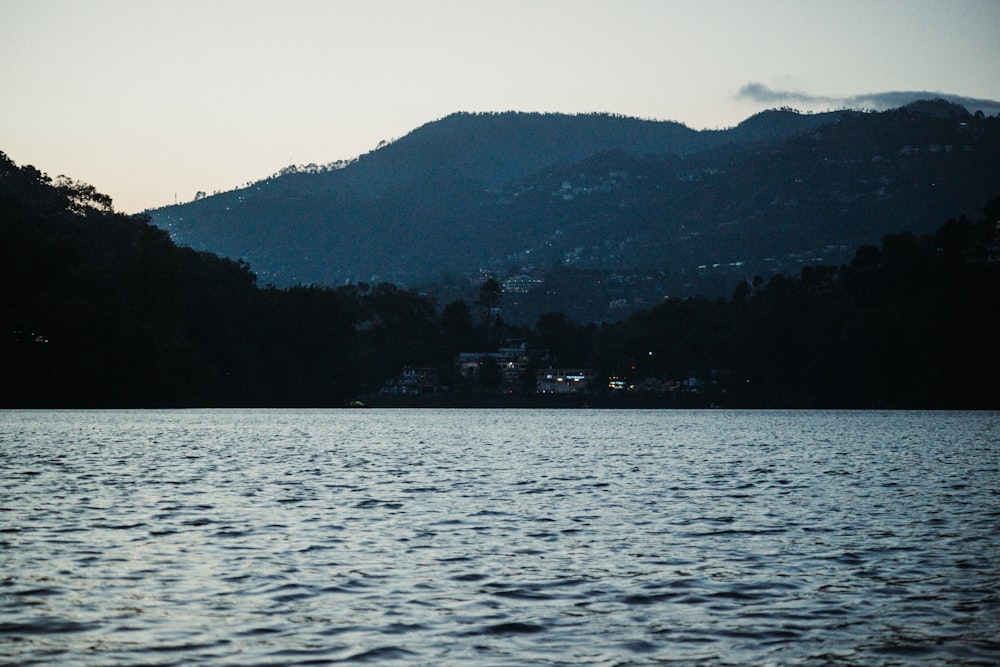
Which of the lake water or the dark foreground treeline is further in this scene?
the dark foreground treeline

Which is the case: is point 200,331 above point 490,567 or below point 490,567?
above

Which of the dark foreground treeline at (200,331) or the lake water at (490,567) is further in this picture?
the dark foreground treeline at (200,331)

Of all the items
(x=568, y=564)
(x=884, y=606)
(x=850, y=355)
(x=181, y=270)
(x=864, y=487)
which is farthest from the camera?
(x=850, y=355)

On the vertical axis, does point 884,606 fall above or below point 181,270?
below

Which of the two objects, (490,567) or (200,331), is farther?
(200,331)

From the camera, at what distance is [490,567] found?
70.2 ft

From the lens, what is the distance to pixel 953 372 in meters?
177

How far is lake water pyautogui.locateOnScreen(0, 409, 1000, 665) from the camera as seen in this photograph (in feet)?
49.1

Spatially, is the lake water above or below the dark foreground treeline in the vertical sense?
below

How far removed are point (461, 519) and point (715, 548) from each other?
730 cm

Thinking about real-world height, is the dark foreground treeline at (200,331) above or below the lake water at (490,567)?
above

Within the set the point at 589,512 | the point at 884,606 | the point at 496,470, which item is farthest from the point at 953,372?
the point at 884,606

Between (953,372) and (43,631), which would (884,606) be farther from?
(953,372)

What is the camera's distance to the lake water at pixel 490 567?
15.0m
